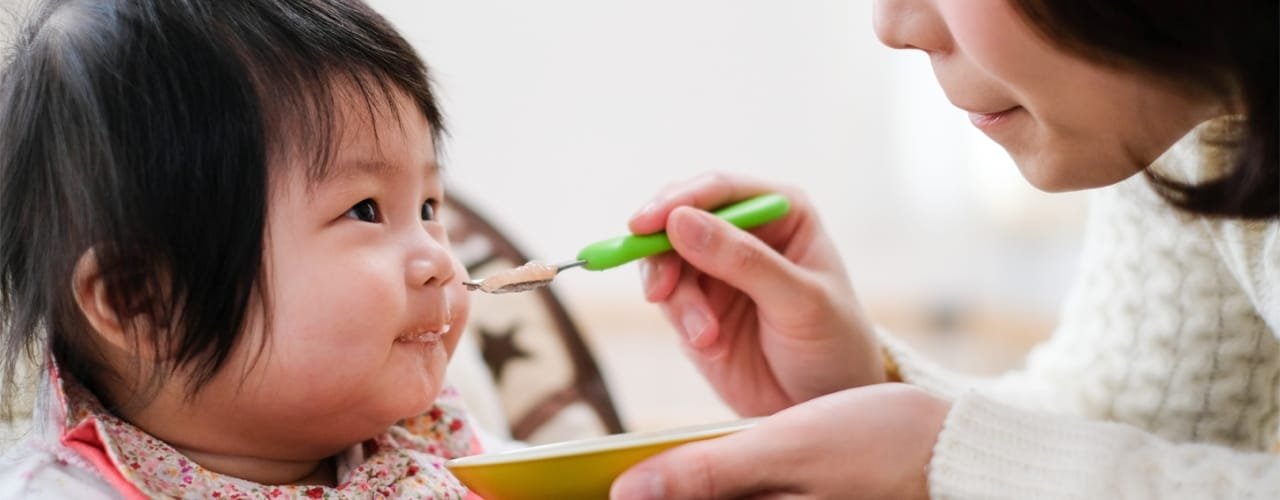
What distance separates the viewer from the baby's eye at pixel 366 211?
81cm

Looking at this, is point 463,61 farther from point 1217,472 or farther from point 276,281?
point 1217,472

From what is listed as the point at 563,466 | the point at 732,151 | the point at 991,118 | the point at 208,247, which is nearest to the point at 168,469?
the point at 208,247

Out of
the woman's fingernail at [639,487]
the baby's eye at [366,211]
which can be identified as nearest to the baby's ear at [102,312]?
the baby's eye at [366,211]

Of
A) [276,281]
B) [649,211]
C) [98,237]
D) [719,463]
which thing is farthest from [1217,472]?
[98,237]

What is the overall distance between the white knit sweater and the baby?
0.39 m

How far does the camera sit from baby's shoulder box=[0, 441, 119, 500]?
29.4 inches

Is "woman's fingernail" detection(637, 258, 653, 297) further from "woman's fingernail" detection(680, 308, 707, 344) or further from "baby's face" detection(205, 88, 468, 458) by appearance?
"baby's face" detection(205, 88, 468, 458)

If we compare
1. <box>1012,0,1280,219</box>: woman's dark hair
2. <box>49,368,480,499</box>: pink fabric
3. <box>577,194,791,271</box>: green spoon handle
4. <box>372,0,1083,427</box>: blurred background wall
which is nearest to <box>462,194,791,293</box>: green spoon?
<box>577,194,791,271</box>: green spoon handle

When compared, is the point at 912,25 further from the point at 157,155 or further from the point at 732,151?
the point at 732,151

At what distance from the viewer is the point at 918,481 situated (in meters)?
0.79

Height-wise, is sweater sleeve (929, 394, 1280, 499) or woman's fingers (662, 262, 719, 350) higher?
sweater sleeve (929, 394, 1280, 499)

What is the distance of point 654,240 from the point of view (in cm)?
97

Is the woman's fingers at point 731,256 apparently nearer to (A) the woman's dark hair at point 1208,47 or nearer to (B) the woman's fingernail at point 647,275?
(B) the woman's fingernail at point 647,275

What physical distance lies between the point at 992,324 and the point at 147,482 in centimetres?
226
